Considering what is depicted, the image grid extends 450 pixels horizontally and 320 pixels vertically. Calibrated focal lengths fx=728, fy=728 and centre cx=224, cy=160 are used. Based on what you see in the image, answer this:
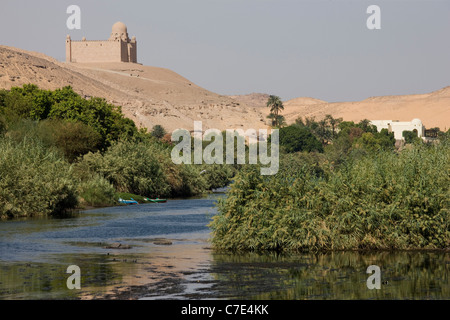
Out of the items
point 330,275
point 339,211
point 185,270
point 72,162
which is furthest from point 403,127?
point 185,270

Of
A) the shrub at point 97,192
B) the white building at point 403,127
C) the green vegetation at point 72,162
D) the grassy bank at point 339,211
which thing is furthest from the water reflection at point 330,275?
the white building at point 403,127

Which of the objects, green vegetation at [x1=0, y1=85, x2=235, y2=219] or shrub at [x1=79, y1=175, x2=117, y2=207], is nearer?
green vegetation at [x1=0, y1=85, x2=235, y2=219]

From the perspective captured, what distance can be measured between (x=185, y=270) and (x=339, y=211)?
672 centimetres

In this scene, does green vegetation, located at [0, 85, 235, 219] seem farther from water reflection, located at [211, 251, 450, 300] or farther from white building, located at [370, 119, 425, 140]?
white building, located at [370, 119, 425, 140]

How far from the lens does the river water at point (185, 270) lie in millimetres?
18422

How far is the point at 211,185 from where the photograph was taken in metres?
76.8

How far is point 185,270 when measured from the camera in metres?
22.0

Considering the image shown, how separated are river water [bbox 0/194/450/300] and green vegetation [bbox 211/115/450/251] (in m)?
0.66

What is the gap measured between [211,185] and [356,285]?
57253 mm

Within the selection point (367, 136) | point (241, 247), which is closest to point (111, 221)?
point (241, 247)

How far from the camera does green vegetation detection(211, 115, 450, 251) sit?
83.6ft

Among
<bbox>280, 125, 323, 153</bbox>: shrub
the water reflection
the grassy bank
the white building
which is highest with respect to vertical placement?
the white building

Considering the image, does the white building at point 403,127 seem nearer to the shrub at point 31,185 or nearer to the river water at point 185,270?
the shrub at point 31,185

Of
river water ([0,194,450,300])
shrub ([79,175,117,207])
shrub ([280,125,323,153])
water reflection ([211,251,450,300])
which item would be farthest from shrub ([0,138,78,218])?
shrub ([280,125,323,153])
